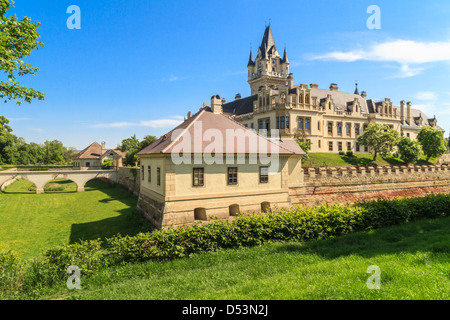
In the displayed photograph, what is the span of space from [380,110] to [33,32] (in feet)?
198

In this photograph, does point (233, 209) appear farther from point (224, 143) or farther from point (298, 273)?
point (298, 273)

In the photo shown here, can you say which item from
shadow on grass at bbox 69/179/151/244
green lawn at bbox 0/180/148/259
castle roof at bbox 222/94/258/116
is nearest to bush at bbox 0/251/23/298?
green lawn at bbox 0/180/148/259

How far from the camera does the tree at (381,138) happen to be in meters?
44.6

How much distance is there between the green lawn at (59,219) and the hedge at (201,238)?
5139 mm

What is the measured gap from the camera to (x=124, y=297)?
8172 mm

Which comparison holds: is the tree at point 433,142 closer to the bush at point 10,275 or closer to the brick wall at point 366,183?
the brick wall at point 366,183

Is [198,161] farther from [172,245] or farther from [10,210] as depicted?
[10,210]

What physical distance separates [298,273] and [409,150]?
48596mm

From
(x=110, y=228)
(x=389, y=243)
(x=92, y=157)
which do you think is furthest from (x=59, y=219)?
(x=92, y=157)

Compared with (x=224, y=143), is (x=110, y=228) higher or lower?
lower

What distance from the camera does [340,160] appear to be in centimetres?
4353

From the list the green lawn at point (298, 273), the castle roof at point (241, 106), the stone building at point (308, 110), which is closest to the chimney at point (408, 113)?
the stone building at point (308, 110)

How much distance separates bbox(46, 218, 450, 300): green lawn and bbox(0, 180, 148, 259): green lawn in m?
8.28
